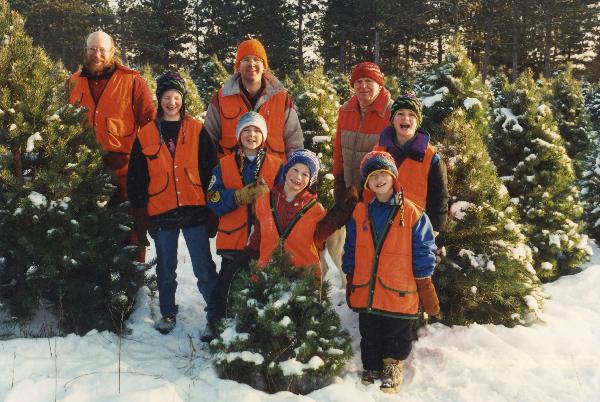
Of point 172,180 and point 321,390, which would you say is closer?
point 321,390

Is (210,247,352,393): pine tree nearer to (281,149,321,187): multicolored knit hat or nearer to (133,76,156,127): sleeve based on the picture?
(281,149,321,187): multicolored knit hat

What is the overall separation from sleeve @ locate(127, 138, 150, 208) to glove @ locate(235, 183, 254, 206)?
97cm

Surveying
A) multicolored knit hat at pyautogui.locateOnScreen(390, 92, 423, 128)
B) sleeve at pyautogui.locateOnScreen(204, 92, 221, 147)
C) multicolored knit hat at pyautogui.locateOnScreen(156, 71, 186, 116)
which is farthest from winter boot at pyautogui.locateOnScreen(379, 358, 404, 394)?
multicolored knit hat at pyautogui.locateOnScreen(156, 71, 186, 116)

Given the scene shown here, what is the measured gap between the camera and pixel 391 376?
3.70 m

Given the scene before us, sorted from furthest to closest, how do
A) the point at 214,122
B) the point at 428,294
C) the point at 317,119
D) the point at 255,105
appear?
the point at 317,119, the point at 214,122, the point at 255,105, the point at 428,294

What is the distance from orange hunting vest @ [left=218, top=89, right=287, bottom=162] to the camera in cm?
454

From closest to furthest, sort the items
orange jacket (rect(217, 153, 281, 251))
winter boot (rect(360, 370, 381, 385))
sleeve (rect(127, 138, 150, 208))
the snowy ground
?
1. the snowy ground
2. winter boot (rect(360, 370, 381, 385))
3. orange jacket (rect(217, 153, 281, 251))
4. sleeve (rect(127, 138, 150, 208))

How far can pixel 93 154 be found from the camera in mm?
4164

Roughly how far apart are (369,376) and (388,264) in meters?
0.96

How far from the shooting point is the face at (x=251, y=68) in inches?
175

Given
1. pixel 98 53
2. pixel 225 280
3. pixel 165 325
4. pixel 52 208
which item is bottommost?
pixel 165 325

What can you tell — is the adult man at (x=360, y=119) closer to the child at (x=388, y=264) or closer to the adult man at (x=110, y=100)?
the child at (x=388, y=264)

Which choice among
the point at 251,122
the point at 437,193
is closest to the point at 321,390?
the point at 437,193

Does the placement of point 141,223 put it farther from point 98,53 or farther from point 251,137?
point 98,53
